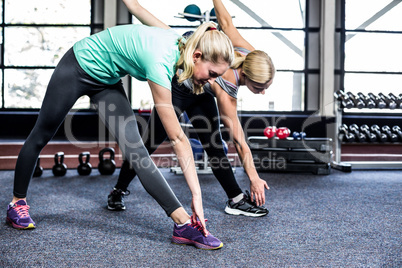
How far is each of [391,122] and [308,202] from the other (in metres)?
4.09

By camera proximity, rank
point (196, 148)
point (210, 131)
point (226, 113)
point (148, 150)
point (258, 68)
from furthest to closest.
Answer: point (196, 148) → point (148, 150) → point (210, 131) → point (226, 113) → point (258, 68)

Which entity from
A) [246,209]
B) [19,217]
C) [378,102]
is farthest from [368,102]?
[19,217]

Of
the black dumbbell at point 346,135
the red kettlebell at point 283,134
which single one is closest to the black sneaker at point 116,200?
the red kettlebell at point 283,134

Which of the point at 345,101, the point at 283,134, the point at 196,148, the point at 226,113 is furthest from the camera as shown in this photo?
the point at 345,101

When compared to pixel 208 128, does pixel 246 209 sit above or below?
below

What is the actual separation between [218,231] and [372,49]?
215 inches

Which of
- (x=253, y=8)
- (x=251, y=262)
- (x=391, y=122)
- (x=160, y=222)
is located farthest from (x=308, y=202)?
(x=253, y=8)

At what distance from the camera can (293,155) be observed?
367 centimetres

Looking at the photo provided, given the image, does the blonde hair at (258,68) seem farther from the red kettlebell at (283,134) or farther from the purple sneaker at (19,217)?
the red kettlebell at (283,134)

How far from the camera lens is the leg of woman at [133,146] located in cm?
148

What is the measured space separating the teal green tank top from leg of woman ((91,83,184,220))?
0.09 meters

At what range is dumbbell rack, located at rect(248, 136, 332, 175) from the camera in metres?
3.64

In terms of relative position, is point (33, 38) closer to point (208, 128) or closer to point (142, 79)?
point (208, 128)

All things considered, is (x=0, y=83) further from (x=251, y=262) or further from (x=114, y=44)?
(x=251, y=262)
